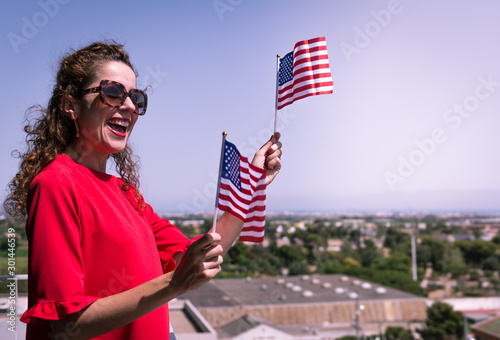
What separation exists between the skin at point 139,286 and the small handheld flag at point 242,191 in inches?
2.2

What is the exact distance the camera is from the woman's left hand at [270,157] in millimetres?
1304

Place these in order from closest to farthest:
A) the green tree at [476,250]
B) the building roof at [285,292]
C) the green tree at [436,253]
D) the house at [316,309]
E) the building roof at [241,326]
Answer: the building roof at [241,326]
the house at [316,309]
the building roof at [285,292]
the green tree at [476,250]
the green tree at [436,253]

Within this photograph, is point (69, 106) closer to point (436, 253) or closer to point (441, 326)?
point (441, 326)

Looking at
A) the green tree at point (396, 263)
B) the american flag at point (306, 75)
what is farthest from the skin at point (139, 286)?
the green tree at point (396, 263)

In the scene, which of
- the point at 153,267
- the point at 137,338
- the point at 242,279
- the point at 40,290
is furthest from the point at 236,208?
the point at 242,279

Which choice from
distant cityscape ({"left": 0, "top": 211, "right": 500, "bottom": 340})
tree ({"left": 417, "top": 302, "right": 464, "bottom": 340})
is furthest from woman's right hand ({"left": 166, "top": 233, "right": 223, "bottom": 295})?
tree ({"left": 417, "top": 302, "right": 464, "bottom": 340})

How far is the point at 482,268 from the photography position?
158 feet

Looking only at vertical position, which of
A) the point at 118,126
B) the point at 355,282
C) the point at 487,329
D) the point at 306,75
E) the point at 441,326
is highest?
the point at 306,75

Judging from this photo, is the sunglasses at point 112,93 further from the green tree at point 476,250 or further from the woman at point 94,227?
the green tree at point 476,250

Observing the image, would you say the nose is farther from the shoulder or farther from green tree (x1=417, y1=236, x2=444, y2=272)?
green tree (x1=417, y1=236, x2=444, y2=272)

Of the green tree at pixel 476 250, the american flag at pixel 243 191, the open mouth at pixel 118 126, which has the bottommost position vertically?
the green tree at pixel 476 250

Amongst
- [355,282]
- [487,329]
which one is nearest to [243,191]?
[487,329]

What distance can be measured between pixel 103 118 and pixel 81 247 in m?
0.29

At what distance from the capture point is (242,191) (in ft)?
3.70
